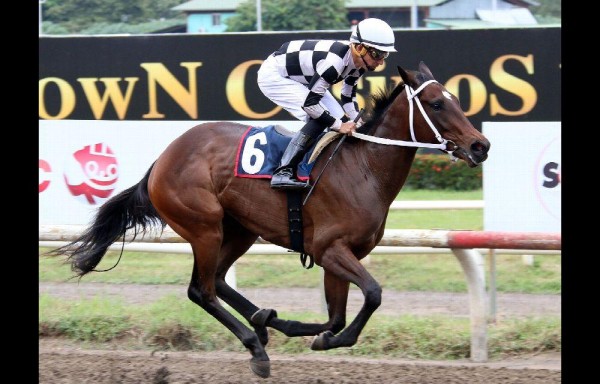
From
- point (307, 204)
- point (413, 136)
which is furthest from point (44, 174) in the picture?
point (413, 136)

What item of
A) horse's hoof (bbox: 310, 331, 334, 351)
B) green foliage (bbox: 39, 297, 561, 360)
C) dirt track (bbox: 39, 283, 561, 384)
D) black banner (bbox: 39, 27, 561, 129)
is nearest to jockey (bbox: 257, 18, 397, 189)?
horse's hoof (bbox: 310, 331, 334, 351)

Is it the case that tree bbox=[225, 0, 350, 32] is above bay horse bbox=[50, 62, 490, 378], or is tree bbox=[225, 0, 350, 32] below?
above

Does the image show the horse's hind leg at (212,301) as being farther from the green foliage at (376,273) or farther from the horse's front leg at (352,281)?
the green foliage at (376,273)

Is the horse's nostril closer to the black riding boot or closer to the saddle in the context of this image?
the saddle

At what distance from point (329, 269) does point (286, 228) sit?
0.39 metres

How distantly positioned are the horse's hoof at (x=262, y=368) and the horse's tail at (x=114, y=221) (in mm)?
1068

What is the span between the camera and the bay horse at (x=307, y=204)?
527 cm

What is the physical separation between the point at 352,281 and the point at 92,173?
3035 millimetres

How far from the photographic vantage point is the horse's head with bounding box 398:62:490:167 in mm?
5113

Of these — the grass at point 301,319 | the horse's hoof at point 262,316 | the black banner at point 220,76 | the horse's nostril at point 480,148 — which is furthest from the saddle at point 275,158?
the black banner at point 220,76

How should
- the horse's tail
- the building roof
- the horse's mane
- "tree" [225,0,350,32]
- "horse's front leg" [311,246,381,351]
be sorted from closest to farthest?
"horse's front leg" [311,246,381,351], the horse's mane, the horse's tail, "tree" [225,0,350,32], the building roof

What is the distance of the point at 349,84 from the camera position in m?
5.70

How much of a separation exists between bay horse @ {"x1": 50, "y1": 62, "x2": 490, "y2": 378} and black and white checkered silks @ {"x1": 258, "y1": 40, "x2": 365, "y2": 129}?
0.22 m
